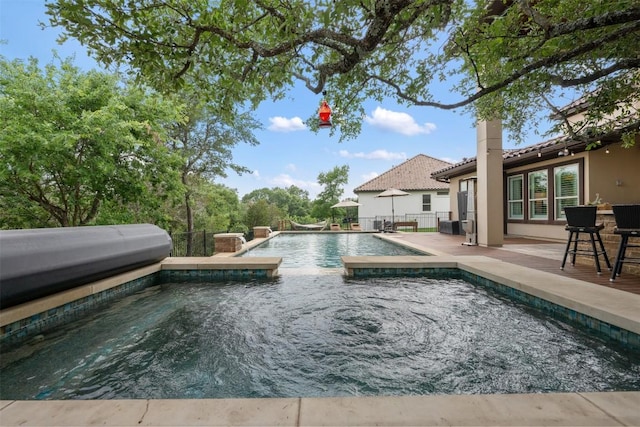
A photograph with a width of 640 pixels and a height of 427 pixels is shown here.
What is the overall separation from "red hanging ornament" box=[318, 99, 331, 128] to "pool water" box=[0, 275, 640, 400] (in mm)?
3104

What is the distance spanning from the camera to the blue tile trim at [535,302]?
2843mm

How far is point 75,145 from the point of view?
7387 millimetres

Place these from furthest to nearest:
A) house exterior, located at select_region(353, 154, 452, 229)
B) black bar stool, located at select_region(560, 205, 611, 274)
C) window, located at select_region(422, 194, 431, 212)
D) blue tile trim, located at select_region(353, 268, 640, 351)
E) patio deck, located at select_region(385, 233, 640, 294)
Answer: window, located at select_region(422, 194, 431, 212) < house exterior, located at select_region(353, 154, 452, 229) < black bar stool, located at select_region(560, 205, 611, 274) < patio deck, located at select_region(385, 233, 640, 294) < blue tile trim, located at select_region(353, 268, 640, 351)

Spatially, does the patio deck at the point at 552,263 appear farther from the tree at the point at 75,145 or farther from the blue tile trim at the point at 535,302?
the tree at the point at 75,145

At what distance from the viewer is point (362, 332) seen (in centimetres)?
338

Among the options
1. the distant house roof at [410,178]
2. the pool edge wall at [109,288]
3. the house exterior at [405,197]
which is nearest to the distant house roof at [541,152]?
the pool edge wall at [109,288]

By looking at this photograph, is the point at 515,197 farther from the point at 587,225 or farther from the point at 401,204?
the point at 401,204

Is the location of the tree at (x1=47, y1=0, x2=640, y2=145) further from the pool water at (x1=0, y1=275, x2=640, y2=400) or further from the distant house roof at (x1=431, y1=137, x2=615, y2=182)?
the pool water at (x1=0, y1=275, x2=640, y2=400)

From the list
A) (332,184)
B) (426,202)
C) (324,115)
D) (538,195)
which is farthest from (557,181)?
(332,184)

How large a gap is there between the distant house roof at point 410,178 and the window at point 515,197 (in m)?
10.4

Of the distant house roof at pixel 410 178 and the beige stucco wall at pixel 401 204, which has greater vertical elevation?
the distant house roof at pixel 410 178

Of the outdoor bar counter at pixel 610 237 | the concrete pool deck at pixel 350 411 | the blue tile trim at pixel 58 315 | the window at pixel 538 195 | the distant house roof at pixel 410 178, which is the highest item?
the distant house roof at pixel 410 178

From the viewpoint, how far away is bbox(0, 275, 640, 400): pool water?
2336mm

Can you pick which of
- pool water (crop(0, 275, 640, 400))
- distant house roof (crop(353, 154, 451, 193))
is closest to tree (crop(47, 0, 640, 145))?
pool water (crop(0, 275, 640, 400))
